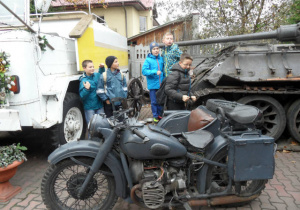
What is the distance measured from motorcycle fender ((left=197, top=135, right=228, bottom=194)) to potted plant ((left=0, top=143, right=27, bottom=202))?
7.29ft

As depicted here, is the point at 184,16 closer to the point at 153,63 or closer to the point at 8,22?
the point at 153,63

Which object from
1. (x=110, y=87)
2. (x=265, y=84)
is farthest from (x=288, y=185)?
(x=110, y=87)

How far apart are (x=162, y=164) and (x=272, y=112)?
315 cm

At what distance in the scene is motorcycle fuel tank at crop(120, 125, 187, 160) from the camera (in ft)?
8.23

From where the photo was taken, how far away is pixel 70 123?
4.46 metres

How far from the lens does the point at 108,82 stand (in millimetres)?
4535

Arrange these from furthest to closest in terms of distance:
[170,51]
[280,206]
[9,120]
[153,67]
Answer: [153,67], [170,51], [9,120], [280,206]

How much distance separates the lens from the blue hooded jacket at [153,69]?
5.49m

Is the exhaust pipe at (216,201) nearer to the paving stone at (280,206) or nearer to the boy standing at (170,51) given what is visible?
the paving stone at (280,206)

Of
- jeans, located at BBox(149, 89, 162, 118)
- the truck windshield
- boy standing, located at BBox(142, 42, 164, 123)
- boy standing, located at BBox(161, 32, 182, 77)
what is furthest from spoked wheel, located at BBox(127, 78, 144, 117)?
the truck windshield

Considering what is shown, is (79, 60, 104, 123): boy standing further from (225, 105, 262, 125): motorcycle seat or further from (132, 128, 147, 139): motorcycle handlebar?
(225, 105, 262, 125): motorcycle seat

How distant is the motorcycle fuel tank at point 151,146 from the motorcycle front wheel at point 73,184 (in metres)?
0.40

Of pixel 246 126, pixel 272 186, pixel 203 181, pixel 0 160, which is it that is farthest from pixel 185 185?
pixel 0 160

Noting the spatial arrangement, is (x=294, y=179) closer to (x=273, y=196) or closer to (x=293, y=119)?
(x=273, y=196)
